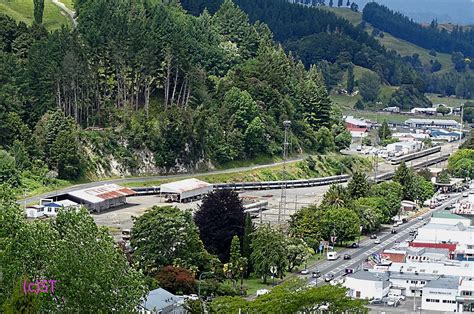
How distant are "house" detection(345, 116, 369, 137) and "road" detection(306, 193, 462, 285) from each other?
52.7m

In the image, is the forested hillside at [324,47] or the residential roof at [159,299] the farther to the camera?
the forested hillside at [324,47]

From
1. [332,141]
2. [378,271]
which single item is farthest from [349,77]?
[378,271]

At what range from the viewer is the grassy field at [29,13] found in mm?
97562

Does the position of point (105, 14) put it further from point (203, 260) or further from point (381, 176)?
point (203, 260)

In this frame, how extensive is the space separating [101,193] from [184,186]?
7.76 metres

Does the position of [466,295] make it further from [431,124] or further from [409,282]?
[431,124]

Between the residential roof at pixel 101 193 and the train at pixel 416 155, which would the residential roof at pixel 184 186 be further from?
the train at pixel 416 155

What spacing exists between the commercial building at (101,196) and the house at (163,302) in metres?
20.8

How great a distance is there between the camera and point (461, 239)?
242ft

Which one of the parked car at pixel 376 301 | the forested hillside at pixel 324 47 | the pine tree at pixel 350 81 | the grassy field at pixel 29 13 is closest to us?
the parked car at pixel 376 301

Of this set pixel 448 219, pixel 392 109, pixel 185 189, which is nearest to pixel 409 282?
pixel 448 219

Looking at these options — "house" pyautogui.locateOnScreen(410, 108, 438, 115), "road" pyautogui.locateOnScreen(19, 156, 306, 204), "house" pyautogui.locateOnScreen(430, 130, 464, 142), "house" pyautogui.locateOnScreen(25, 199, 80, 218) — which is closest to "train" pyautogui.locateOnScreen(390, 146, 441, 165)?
"house" pyautogui.locateOnScreen(430, 130, 464, 142)

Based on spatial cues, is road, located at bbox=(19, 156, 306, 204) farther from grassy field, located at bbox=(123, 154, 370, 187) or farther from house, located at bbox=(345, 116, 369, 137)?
house, located at bbox=(345, 116, 369, 137)

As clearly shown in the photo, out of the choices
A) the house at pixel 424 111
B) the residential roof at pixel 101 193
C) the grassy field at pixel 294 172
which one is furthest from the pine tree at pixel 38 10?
the house at pixel 424 111
